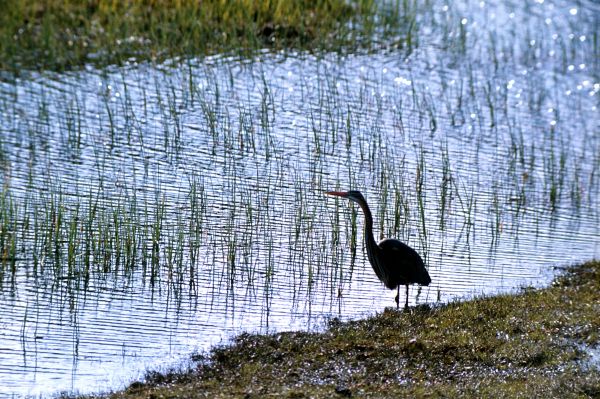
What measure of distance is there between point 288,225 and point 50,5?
11.7 meters

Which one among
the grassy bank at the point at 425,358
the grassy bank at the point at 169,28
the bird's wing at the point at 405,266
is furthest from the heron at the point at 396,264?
the grassy bank at the point at 169,28

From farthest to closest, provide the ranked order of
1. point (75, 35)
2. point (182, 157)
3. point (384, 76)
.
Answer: point (75, 35) < point (384, 76) < point (182, 157)

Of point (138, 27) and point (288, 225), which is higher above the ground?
point (138, 27)

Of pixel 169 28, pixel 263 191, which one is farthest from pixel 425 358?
pixel 169 28

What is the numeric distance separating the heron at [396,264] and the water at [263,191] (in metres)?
0.35

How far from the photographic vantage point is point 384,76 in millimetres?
19578

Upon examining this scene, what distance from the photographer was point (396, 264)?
1046cm

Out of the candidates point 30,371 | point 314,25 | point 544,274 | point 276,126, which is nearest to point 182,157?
point 276,126

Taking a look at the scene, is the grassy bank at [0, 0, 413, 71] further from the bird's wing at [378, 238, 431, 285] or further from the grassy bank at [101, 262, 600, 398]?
the grassy bank at [101, 262, 600, 398]

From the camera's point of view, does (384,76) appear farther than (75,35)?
No

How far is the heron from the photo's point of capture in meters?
10.4

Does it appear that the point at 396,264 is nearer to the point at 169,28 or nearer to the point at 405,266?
the point at 405,266

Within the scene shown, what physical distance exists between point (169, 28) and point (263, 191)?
8394 mm

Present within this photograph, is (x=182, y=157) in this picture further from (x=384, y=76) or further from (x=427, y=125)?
(x=384, y=76)
